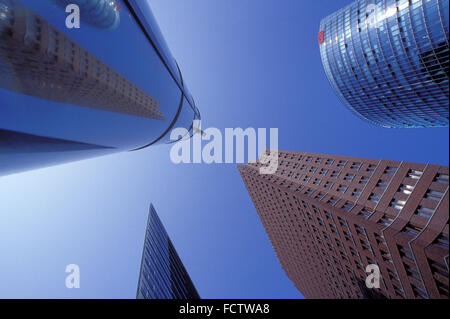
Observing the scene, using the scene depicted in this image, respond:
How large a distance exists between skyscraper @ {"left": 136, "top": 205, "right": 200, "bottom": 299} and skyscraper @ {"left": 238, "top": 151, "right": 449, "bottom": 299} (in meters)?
32.6

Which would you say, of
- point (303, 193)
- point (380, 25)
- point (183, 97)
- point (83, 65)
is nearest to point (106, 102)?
point (83, 65)

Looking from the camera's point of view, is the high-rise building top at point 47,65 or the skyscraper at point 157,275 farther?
the skyscraper at point 157,275

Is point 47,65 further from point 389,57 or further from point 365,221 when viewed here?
point 389,57

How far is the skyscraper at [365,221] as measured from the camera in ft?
79.5

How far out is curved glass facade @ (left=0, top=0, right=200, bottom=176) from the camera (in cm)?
587

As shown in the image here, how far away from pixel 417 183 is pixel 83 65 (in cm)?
4229

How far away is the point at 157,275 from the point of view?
111 ft

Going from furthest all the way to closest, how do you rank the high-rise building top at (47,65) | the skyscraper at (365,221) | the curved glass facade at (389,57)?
the curved glass facade at (389,57), the skyscraper at (365,221), the high-rise building top at (47,65)

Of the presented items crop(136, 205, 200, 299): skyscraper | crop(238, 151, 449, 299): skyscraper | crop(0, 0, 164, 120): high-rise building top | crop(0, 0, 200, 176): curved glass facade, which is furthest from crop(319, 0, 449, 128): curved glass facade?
crop(136, 205, 200, 299): skyscraper

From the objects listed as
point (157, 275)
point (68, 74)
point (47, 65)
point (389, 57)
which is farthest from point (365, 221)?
point (389, 57)

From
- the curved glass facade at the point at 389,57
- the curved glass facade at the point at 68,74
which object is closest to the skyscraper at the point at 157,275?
the curved glass facade at the point at 68,74

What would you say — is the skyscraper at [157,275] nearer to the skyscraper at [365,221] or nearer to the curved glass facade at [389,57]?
the skyscraper at [365,221]

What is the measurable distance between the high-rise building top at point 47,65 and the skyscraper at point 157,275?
2665 cm

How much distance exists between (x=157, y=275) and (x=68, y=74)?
36.0 m
